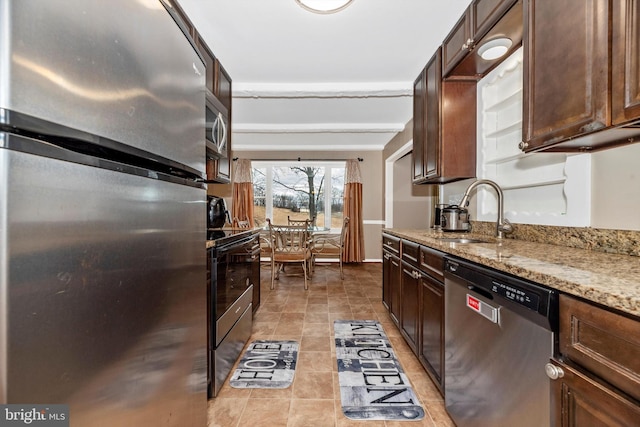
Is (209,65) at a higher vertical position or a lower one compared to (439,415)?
higher

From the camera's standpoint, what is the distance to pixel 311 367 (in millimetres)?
2006

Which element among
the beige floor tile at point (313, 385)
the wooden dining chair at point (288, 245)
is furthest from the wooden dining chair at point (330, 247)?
the beige floor tile at point (313, 385)

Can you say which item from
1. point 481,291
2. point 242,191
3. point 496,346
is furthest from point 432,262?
point 242,191

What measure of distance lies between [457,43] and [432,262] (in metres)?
1.54

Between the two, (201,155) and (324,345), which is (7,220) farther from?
(324,345)

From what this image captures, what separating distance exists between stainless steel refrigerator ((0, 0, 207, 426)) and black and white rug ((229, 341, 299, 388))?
1028mm

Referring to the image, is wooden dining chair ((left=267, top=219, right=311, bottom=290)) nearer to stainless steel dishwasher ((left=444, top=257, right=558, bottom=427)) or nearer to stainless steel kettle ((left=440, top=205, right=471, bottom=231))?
stainless steel kettle ((left=440, top=205, right=471, bottom=231))

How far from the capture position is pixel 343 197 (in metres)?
5.88

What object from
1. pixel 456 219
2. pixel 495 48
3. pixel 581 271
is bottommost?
pixel 581 271

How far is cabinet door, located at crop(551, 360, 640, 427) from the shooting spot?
0.62 m

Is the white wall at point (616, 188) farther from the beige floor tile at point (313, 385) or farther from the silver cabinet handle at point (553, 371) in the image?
the beige floor tile at point (313, 385)

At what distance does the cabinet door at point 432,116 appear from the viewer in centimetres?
232

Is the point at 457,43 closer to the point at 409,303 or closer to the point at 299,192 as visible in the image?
the point at 409,303

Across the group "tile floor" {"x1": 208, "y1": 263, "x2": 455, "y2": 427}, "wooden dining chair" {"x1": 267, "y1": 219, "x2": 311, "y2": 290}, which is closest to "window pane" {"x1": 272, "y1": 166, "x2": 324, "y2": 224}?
"wooden dining chair" {"x1": 267, "y1": 219, "x2": 311, "y2": 290}
